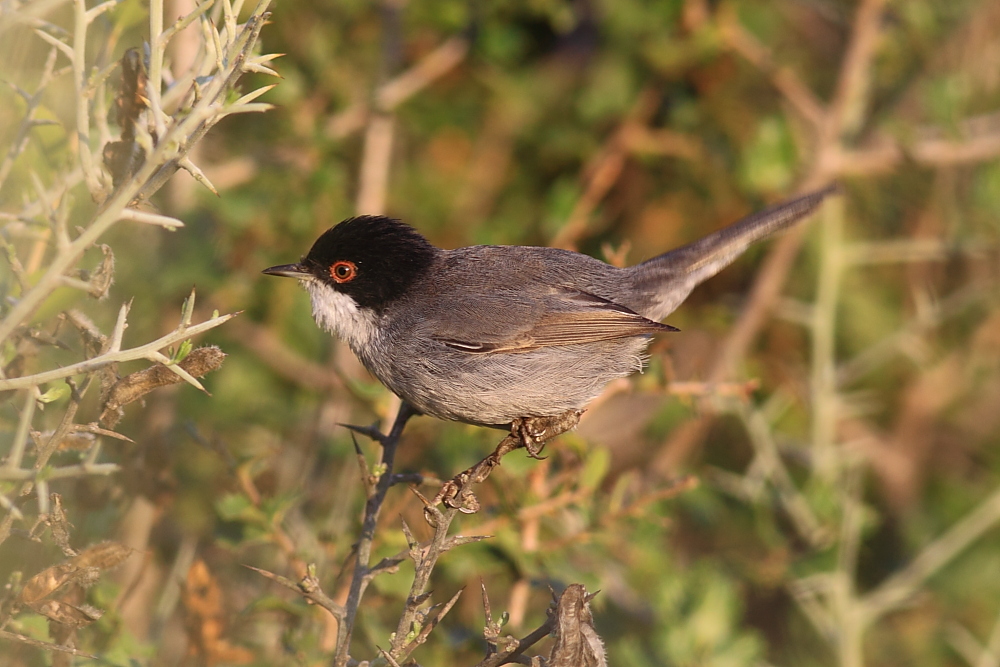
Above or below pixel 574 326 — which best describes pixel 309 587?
above

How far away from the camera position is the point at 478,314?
3.30 metres

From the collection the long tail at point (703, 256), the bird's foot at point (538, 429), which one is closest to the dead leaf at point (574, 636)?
the bird's foot at point (538, 429)

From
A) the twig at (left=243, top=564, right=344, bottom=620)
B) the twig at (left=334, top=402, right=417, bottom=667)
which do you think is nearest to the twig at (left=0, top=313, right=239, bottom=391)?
the twig at (left=243, top=564, right=344, bottom=620)

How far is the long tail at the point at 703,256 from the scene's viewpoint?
3.69 m

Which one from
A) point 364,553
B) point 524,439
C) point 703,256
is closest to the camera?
point 364,553

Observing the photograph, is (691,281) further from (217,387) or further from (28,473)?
(28,473)

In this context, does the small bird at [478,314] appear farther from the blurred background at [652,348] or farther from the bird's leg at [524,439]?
the blurred background at [652,348]

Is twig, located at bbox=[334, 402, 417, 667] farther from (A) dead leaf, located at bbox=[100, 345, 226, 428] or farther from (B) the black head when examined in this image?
(B) the black head

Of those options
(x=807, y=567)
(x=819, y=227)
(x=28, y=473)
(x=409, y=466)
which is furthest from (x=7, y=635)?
(x=819, y=227)

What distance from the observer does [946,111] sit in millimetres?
4344

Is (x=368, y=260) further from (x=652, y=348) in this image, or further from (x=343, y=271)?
(x=652, y=348)

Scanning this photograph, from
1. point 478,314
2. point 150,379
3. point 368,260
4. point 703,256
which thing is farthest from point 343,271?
point 150,379

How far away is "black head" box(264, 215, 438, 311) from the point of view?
10.8 ft

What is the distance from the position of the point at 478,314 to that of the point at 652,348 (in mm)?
702
